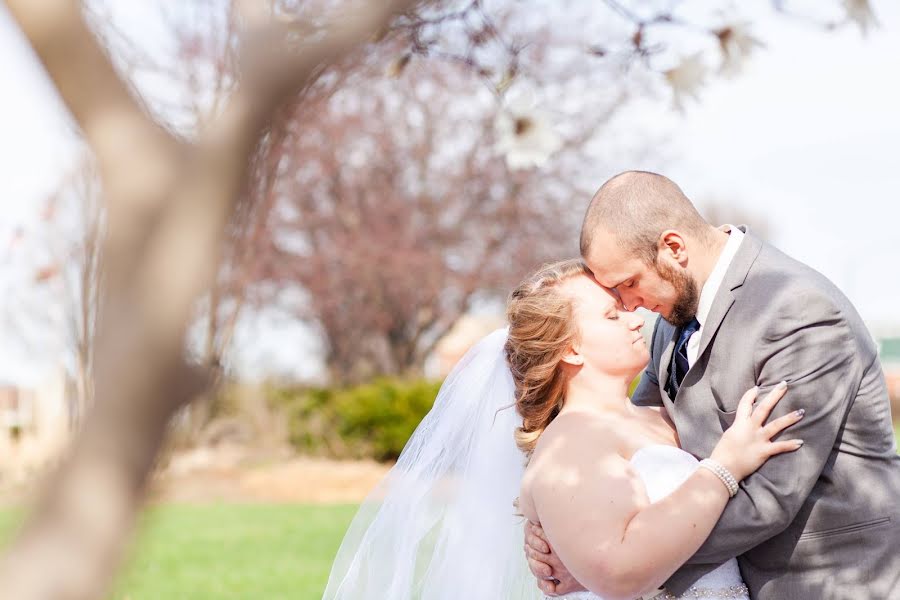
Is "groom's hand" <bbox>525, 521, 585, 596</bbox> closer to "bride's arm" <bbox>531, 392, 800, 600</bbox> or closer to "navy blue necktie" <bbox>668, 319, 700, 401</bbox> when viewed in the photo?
"bride's arm" <bbox>531, 392, 800, 600</bbox>

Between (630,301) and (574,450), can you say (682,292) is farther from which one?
(574,450)

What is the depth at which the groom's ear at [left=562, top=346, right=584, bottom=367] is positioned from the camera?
11.0ft

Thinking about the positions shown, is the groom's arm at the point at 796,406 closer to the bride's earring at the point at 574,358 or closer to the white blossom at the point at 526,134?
the bride's earring at the point at 574,358

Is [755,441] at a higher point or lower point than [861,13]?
lower

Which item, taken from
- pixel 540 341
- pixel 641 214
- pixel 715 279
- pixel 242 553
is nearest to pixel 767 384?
pixel 715 279

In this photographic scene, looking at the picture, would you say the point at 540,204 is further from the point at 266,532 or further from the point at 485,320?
the point at 266,532

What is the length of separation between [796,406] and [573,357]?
0.76m

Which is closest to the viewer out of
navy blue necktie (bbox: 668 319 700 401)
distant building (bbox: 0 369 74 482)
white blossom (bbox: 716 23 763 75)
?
white blossom (bbox: 716 23 763 75)

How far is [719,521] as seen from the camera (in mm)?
2787

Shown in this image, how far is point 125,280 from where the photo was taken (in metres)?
1.20

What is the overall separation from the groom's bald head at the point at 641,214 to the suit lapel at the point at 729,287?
136mm

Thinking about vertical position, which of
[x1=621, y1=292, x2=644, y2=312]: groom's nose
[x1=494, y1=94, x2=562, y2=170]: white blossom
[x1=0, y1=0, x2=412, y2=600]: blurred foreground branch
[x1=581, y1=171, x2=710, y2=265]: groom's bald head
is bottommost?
[x1=621, y1=292, x2=644, y2=312]: groom's nose

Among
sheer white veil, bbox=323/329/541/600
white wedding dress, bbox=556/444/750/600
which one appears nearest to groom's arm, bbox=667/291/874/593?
white wedding dress, bbox=556/444/750/600

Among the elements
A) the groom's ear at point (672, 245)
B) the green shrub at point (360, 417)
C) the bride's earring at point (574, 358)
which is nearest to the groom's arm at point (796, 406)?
the groom's ear at point (672, 245)
